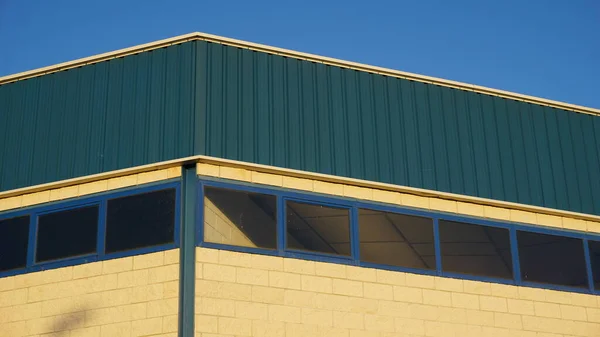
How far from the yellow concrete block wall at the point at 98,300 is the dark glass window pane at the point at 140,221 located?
0.34 m

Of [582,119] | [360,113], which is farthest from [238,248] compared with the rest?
[582,119]

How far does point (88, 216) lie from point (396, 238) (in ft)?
Answer: 20.8

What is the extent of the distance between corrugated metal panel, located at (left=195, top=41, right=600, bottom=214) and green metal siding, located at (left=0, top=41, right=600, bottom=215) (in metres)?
0.03

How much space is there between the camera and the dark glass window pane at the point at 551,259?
22547 mm

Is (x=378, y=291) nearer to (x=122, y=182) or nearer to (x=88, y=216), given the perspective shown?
(x=122, y=182)

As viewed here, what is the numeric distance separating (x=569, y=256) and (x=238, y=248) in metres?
7.83

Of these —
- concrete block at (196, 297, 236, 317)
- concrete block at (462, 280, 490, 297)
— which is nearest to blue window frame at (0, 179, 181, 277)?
concrete block at (196, 297, 236, 317)

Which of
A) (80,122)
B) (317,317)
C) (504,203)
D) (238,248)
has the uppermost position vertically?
(80,122)

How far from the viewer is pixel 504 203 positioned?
22766mm

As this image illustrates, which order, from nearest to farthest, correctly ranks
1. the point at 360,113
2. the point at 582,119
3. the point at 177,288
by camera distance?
the point at 177,288 → the point at 360,113 → the point at 582,119

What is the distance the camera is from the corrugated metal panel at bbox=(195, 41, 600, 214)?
70.2 ft

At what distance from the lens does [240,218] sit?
2042 centimetres

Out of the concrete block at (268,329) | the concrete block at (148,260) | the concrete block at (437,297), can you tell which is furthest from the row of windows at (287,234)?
the concrete block at (268,329)

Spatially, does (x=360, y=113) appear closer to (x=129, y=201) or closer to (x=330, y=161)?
(x=330, y=161)
